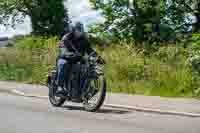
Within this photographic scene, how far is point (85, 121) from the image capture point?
38.0 ft

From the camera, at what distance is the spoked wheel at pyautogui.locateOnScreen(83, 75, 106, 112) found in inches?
501

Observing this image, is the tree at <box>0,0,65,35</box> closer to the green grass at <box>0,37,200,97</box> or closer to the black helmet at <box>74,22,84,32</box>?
the green grass at <box>0,37,200,97</box>

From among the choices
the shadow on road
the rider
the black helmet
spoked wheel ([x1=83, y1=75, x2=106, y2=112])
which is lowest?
the shadow on road

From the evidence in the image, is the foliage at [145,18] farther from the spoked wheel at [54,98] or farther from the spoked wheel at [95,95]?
the spoked wheel at [95,95]

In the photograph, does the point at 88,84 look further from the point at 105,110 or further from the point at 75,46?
the point at 75,46

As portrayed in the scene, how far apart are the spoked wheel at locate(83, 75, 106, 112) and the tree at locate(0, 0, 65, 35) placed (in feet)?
160

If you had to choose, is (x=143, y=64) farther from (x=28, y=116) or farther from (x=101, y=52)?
(x=28, y=116)

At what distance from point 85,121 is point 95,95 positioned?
1563 millimetres

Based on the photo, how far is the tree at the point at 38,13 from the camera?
63031mm

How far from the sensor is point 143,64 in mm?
18656

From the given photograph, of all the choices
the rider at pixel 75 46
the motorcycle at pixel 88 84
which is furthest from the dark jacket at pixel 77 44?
the motorcycle at pixel 88 84

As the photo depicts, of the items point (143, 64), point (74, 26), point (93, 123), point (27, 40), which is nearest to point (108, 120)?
point (93, 123)

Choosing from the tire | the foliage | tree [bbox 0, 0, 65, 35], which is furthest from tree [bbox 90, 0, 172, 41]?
the tire

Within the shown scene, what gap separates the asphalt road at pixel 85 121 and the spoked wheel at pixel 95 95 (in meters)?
0.17
